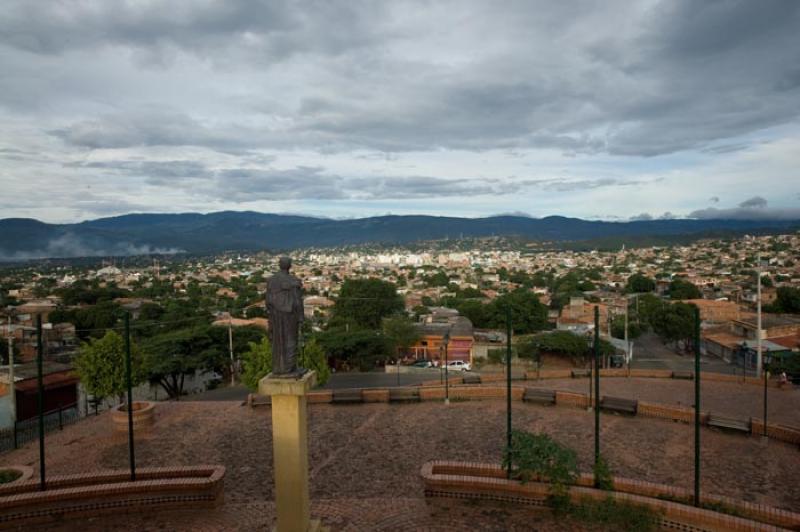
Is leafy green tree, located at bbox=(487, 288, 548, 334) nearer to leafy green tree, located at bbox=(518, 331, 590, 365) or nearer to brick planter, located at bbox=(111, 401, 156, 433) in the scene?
leafy green tree, located at bbox=(518, 331, 590, 365)

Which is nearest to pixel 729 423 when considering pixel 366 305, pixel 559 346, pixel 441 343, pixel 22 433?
pixel 22 433

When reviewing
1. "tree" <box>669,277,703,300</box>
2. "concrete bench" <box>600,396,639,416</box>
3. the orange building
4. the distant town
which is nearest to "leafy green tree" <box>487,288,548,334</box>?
the distant town

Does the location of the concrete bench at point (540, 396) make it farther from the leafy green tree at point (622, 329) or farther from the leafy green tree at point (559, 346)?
the leafy green tree at point (622, 329)

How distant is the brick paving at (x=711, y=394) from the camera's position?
45.3 ft

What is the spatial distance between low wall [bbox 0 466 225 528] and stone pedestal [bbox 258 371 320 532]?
2080 millimetres

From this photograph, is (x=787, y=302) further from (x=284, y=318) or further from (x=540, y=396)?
(x=284, y=318)

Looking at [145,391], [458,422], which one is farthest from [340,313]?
[458,422]

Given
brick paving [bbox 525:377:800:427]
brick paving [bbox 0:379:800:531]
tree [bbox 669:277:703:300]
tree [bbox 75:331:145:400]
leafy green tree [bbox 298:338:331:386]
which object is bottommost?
tree [bbox 669:277:703:300]

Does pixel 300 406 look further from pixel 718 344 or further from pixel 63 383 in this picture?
pixel 718 344

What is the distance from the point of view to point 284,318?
6.05 meters

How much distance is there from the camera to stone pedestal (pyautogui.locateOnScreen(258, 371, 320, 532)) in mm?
5855

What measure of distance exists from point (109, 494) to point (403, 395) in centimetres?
787

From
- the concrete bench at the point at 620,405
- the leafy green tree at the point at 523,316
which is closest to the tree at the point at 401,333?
the leafy green tree at the point at 523,316

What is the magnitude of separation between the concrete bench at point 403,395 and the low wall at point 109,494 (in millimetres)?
6590
